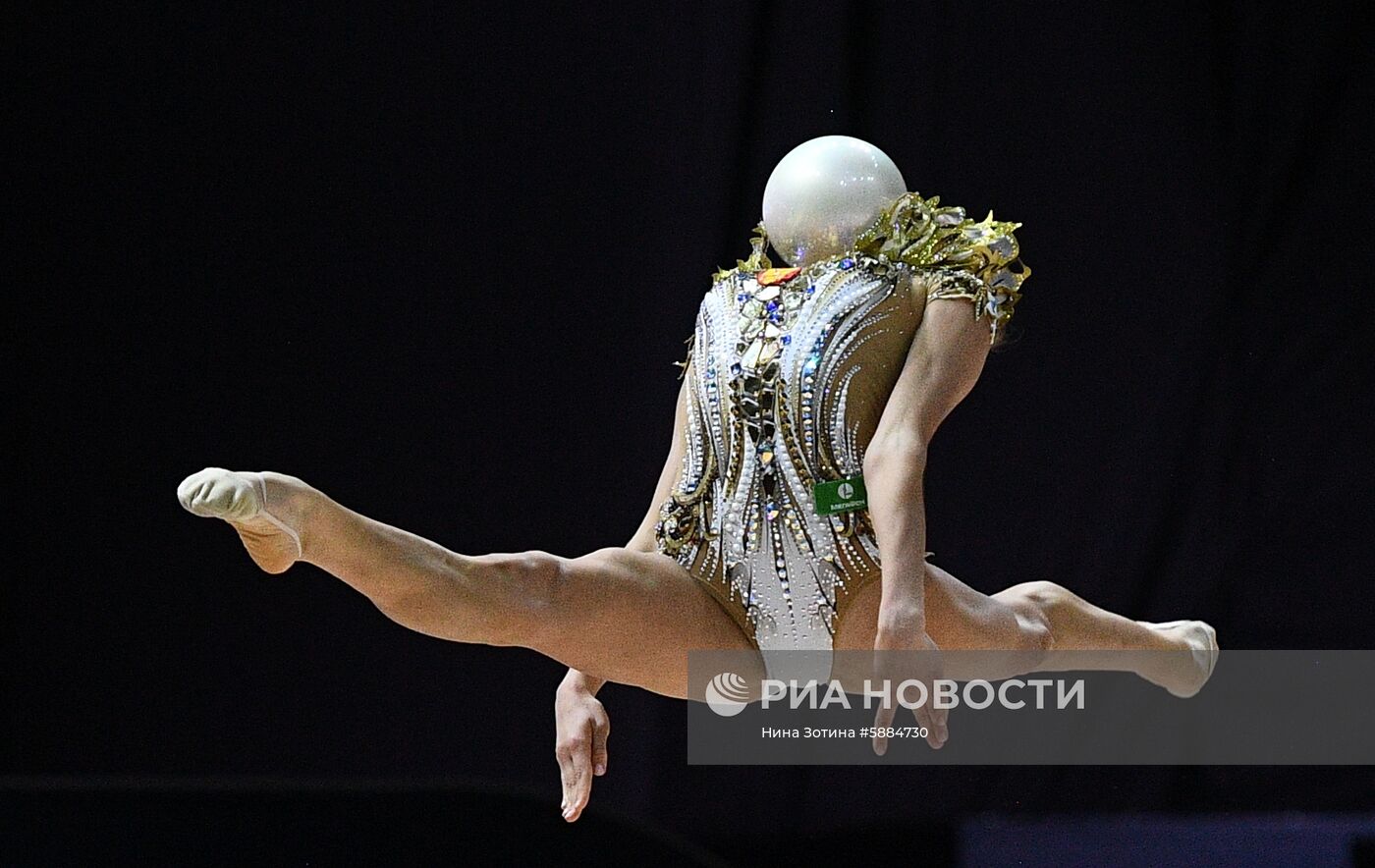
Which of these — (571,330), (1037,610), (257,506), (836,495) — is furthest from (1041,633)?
(571,330)

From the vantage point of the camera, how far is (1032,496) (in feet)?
10.6

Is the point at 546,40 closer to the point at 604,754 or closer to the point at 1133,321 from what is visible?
the point at 1133,321

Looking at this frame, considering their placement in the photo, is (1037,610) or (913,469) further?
(1037,610)

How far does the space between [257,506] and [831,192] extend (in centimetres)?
80

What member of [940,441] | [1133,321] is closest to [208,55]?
[940,441]

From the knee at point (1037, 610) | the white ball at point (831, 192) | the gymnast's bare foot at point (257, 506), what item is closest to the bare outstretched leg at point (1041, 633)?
the knee at point (1037, 610)

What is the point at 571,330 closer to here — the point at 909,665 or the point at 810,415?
the point at 810,415

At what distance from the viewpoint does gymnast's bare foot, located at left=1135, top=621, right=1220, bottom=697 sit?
8.23 ft

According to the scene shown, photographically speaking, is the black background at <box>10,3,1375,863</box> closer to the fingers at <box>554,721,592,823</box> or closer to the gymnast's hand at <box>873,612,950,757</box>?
the fingers at <box>554,721,592,823</box>

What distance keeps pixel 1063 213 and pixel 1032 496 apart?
48cm

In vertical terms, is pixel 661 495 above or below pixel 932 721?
above

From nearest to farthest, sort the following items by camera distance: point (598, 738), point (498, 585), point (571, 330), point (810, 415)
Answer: point (498, 585)
point (810, 415)
point (598, 738)
point (571, 330)

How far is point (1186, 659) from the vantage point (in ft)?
8.28

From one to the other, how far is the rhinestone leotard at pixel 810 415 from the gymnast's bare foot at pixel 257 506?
1.78ft
